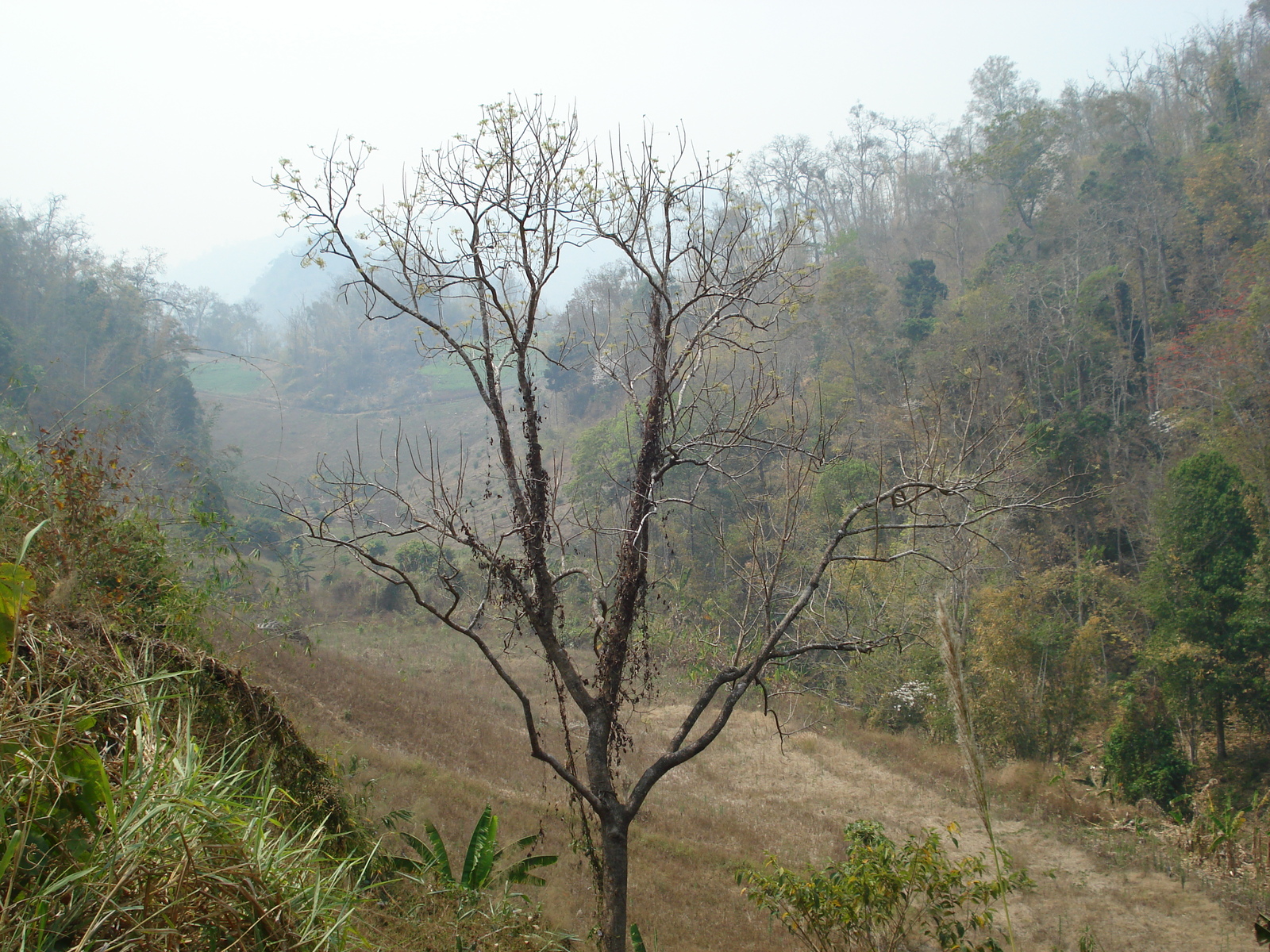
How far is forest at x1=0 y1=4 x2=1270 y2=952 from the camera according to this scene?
2818mm

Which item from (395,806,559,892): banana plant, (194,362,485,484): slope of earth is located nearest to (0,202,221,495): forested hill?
(194,362,485,484): slope of earth

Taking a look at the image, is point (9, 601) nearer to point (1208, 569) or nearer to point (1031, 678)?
point (1031, 678)

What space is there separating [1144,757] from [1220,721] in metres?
1.92

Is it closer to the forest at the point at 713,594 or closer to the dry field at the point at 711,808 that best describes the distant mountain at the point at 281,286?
the forest at the point at 713,594

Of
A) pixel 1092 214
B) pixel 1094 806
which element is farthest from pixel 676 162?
pixel 1092 214

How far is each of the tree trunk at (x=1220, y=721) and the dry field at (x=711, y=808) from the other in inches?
176

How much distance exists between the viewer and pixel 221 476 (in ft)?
107

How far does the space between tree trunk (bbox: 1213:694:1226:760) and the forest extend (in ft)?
0.34

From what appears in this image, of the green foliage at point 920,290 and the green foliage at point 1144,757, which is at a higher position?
the green foliage at point 920,290

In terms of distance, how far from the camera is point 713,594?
79.1 ft

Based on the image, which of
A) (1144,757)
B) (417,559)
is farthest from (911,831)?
(417,559)

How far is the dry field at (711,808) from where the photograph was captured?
819 cm

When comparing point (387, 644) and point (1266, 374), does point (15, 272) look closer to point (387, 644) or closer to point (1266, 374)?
point (387, 644)

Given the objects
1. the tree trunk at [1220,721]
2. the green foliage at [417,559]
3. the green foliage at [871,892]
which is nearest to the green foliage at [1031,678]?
the tree trunk at [1220,721]
